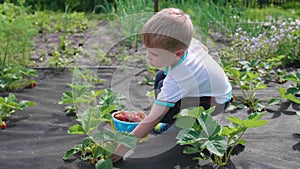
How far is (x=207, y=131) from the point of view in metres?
2.12

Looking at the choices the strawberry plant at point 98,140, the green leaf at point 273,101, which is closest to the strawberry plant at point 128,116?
the strawberry plant at point 98,140

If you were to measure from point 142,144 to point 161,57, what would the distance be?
56cm

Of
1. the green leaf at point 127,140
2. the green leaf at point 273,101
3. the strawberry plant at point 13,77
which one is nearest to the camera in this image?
the green leaf at point 127,140

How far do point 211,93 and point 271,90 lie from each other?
1133 mm

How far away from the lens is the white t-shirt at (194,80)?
7.41ft

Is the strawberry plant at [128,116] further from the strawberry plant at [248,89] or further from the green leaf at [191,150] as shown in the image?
the strawberry plant at [248,89]

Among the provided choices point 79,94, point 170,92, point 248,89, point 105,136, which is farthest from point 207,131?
point 248,89

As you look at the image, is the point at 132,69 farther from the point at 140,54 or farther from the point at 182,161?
the point at 182,161

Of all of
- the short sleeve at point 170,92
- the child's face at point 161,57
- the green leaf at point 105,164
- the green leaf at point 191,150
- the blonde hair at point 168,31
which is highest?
the blonde hair at point 168,31

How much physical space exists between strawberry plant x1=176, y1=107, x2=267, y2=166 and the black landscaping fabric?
8 centimetres

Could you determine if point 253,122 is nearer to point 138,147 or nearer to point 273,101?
point 138,147

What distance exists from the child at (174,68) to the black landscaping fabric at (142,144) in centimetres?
17

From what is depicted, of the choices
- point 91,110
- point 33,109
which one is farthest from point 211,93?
point 33,109

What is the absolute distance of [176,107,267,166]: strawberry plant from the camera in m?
2.08
